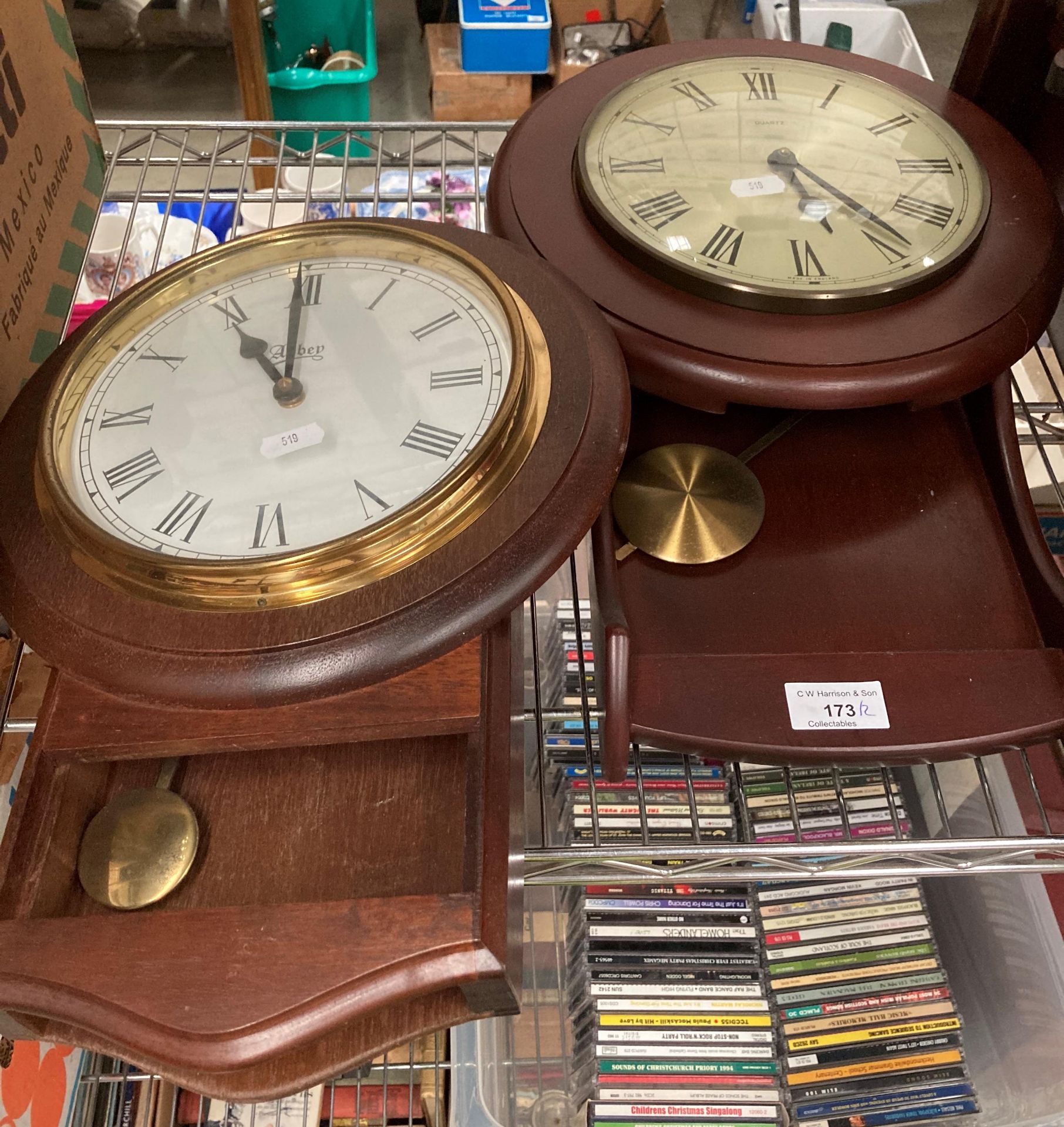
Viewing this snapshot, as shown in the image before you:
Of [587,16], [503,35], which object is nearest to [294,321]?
[503,35]

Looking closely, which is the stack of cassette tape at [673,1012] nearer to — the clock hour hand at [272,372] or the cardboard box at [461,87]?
the clock hour hand at [272,372]

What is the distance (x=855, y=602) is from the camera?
0.77m

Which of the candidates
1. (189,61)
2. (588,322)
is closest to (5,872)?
(588,322)

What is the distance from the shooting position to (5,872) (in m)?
0.55

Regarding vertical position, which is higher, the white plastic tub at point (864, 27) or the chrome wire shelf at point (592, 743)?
the white plastic tub at point (864, 27)

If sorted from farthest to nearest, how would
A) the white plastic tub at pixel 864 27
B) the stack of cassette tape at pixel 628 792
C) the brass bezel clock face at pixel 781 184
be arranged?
the white plastic tub at pixel 864 27, the stack of cassette tape at pixel 628 792, the brass bezel clock face at pixel 781 184

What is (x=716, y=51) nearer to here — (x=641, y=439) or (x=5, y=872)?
(x=641, y=439)

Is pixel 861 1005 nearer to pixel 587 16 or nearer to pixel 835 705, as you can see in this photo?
pixel 835 705

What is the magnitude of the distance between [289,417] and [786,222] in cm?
46

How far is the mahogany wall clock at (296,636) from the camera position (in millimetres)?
525

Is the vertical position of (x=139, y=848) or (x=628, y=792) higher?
(x=628, y=792)

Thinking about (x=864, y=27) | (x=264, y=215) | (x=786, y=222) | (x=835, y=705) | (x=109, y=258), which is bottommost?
(x=835, y=705)

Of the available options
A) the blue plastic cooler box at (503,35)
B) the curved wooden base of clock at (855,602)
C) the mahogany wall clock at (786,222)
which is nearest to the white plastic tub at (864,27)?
the blue plastic cooler box at (503,35)

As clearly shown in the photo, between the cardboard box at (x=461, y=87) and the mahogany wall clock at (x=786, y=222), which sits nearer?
the mahogany wall clock at (x=786, y=222)
